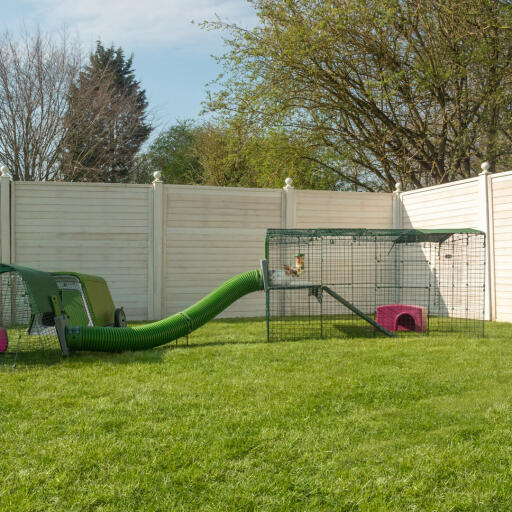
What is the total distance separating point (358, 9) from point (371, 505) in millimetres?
11029

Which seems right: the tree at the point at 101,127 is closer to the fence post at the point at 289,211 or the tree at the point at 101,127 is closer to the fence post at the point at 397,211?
the fence post at the point at 289,211

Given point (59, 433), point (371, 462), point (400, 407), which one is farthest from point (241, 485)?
point (400, 407)

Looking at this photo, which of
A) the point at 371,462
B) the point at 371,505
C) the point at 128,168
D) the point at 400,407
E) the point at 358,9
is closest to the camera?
the point at 371,505

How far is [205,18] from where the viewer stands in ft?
41.7

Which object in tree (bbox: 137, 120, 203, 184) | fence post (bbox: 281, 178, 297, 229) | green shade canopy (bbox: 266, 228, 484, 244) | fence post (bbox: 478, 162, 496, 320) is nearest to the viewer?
green shade canopy (bbox: 266, 228, 484, 244)

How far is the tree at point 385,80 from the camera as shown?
35.8 ft

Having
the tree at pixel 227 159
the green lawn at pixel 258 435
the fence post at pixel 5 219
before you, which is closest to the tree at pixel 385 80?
the tree at pixel 227 159

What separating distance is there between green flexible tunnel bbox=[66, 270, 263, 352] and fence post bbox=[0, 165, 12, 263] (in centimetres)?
358

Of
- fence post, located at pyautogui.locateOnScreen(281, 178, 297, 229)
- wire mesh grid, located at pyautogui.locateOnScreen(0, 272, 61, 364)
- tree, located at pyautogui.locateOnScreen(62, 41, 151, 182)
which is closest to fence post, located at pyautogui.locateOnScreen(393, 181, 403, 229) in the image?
fence post, located at pyautogui.locateOnScreen(281, 178, 297, 229)

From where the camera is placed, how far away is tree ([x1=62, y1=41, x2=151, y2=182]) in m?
15.2

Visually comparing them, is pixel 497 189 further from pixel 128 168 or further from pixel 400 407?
pixel 128 168

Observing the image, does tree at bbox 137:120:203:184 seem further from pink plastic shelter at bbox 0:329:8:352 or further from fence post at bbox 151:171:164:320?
pink plastic shelter at bbox 0:329:8:352

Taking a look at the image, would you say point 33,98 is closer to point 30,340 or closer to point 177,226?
point 177,226

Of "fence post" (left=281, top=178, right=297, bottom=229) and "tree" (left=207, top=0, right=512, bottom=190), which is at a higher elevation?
"tree" (left=207, top=0, right=512, bottom=190)
